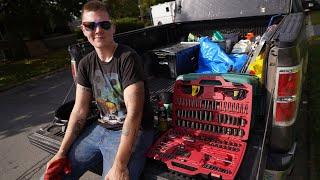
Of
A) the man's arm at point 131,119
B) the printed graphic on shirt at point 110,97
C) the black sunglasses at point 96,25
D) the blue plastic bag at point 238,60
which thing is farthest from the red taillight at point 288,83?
the blue plastic bag at point 238,60

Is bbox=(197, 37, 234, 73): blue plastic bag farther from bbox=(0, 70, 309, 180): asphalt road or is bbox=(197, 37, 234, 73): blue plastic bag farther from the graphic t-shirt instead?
the graphic t-shirt

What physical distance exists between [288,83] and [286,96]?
103 millimetres

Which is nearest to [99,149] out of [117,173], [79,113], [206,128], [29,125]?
[79,113]

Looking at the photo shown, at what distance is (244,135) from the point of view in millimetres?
2549

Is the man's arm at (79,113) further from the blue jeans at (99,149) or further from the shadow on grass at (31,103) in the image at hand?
the shadow on grass at (31,103)

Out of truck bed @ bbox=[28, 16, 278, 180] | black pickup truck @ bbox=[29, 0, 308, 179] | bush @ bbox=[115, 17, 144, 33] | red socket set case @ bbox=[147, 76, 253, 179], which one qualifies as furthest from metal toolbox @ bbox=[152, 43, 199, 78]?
bush @ bbox=[115, 17, 144, 33]

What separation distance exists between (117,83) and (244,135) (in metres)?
1.10

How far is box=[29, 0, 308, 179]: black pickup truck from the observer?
2307 mm

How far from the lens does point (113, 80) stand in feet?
8.69

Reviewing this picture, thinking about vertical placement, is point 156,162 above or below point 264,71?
below

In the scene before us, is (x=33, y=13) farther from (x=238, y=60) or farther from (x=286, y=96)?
(x=286, y=96)

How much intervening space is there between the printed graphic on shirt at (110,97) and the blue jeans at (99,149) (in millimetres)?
119

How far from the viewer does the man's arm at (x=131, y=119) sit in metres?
2.35

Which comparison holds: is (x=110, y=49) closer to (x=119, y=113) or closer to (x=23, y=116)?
(x=119, y=113)
